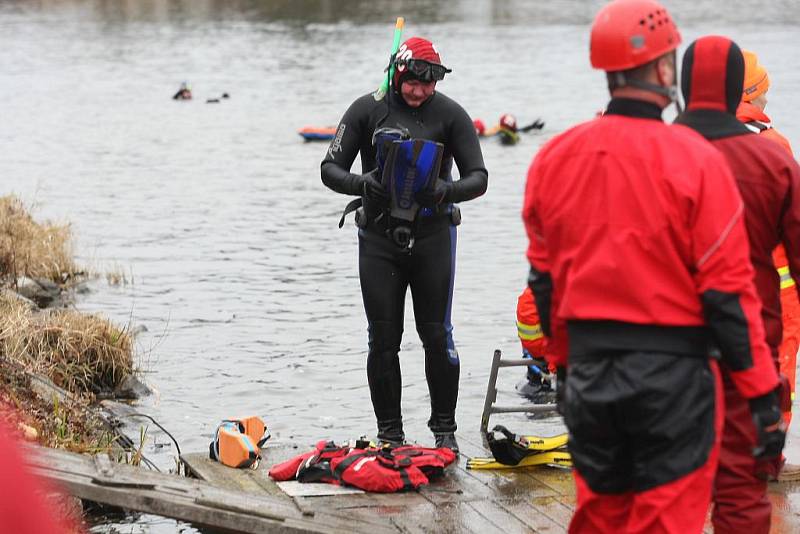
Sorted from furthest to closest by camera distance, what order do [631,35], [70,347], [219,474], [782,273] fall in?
Answer: [70,347]
[219,474]
[782,273]
[631,35]

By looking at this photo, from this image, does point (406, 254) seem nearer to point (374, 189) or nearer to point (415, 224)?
point (415, 224)

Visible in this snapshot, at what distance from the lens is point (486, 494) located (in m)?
6.50

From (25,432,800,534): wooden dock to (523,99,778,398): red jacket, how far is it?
6.49ft

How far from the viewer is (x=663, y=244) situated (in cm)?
404

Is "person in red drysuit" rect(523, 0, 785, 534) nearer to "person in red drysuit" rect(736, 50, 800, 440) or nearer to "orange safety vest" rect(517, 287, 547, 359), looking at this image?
"person in red drysuit" rect(736, 50, 800, 440)

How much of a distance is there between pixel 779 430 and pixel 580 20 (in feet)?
202

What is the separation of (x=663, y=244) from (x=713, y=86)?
1068mm

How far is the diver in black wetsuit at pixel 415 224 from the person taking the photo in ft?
23.3

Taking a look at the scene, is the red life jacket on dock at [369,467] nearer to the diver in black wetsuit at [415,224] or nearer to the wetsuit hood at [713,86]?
the diver in black wetsuit at [415,224]

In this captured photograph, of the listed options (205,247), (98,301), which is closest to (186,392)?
(98,301)

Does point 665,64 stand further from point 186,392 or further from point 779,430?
point 186,392

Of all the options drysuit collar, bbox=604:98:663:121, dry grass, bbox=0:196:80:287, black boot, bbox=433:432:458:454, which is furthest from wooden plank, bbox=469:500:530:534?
dry grass, bbox=0:196:80:287

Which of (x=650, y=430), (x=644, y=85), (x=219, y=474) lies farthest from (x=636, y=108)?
(x=219, y=474)

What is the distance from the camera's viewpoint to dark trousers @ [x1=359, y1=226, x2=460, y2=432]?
282 inches
